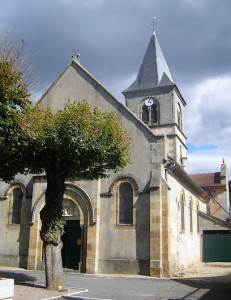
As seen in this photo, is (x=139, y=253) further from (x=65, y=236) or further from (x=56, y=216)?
(x=56, y=216)

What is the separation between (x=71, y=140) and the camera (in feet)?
38.9

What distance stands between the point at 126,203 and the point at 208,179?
2406cm

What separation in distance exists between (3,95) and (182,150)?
3402 cm

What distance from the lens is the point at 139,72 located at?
142 feet

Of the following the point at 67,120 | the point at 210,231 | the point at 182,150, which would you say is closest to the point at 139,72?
the point at 182,150

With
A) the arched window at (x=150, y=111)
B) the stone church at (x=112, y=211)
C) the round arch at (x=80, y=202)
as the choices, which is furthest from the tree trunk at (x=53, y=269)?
the arched window at (x=150, y=111)

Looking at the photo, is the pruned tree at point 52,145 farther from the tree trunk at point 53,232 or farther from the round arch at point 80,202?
the round arch at point 80,202

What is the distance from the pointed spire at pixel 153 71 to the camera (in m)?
41.1

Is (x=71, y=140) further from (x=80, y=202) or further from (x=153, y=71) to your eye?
(x=153, y=71)

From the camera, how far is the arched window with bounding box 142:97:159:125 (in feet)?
131

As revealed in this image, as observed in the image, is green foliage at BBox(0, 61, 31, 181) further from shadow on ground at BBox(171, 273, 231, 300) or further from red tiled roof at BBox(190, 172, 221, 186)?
red tiled roof at BBox(190, 172, 221, 186)

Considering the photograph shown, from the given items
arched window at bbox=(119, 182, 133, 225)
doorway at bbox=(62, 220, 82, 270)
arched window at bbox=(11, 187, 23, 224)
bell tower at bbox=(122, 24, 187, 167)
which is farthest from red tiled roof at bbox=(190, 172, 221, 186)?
arched window at bbox=(11, 187, 23, 224)

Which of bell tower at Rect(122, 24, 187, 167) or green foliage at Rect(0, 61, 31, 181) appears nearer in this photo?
green foliage at Rect(0, 61, 31, 181)

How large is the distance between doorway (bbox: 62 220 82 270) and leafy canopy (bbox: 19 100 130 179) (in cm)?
624
